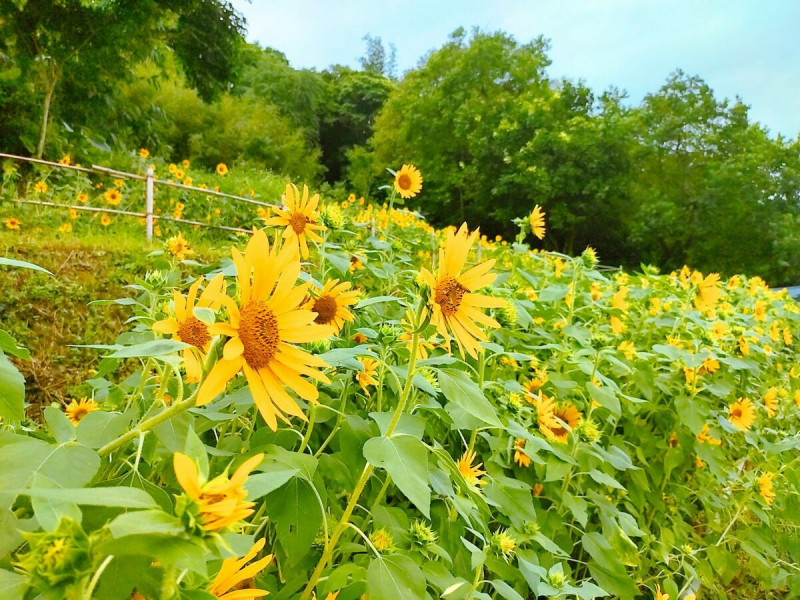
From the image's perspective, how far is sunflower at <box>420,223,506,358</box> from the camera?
78cm

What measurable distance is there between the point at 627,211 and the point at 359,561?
56.7 ft

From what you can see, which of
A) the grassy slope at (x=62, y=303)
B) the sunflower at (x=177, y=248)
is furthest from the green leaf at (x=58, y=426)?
the grassy slope at (x=62, y=303)

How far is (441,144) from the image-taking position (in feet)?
58.9

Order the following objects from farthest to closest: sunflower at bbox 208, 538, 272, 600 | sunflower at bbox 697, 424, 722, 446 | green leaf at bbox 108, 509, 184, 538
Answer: sunflower at bbox 697, 424, 722, 446 < sunflower at bbox 208, 538, 272, 600 < green leaf at bbox 108, 509, 184, 538

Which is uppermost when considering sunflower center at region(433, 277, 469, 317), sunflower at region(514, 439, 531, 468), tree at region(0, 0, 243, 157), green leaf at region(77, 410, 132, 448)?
tree at region(0, 0, 243, 157)

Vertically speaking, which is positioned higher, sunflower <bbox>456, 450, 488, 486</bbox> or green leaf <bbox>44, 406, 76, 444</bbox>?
green leaf <bbox>44, 406, 76, 444</bbox>

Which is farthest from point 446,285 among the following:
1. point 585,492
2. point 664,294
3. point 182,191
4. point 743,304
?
point 182,191

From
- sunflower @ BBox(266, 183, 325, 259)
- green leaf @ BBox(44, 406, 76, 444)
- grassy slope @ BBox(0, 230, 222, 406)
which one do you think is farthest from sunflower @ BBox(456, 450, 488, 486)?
grassy slope @ BBox(0, 230, 222, 406)

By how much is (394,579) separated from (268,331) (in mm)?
357

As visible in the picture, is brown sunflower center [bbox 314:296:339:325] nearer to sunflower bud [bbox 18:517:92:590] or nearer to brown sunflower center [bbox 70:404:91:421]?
brown sunflower center [bbox 70:404:91:421]

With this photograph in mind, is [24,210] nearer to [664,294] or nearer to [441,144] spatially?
[664,294]

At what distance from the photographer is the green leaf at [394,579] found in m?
0.65

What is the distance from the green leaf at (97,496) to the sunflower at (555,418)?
104 cm

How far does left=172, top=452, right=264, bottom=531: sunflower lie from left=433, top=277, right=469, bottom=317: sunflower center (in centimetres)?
48
